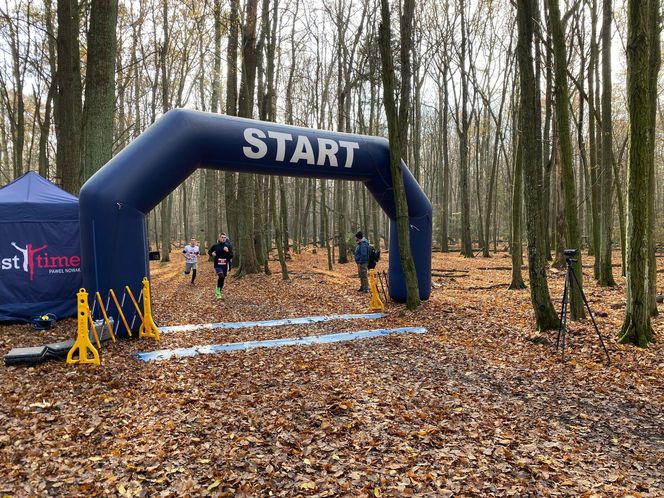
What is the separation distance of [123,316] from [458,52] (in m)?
23.8

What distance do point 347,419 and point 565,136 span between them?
683 centimetres

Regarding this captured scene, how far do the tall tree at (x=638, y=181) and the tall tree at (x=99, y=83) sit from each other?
382 inches

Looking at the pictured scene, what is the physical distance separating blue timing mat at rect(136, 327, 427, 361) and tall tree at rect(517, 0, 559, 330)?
2.26 m

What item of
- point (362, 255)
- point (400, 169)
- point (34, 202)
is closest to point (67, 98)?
point (34, 202)

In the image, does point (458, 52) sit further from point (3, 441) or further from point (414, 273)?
point (3, 441)

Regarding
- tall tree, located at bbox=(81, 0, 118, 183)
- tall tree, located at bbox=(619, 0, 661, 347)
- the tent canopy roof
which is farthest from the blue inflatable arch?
tall tree, located at bbox=(619, 0, 661, 347)

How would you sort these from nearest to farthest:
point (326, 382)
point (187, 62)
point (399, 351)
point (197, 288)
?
point (326, 382) < point (399, 351) < point (197, 288) < point (187, 62)

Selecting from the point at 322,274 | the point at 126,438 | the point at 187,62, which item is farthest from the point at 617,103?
the point at 126,438

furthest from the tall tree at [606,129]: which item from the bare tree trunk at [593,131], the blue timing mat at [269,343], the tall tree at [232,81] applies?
the tall tree at [232,81]

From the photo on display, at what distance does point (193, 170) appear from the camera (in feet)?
28.0

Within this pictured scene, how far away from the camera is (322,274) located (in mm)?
17812

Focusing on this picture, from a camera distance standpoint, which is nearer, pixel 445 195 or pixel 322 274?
pixel 322 274

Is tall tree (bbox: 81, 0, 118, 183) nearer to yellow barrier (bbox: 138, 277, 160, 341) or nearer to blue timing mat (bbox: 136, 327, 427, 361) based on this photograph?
yellow barrier (bbox: 138, 277, 160, 341)

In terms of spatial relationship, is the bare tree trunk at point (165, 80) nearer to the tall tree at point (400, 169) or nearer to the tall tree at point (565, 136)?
the tall tree at point (400, 169)
